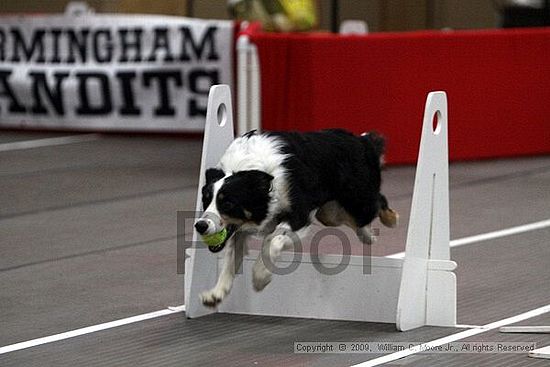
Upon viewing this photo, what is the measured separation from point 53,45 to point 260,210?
10.4m

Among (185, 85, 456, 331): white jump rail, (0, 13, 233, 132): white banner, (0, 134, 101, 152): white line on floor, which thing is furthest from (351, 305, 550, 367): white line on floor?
(0, 134, 101, 152): white line on floor

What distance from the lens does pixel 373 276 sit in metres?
6.84

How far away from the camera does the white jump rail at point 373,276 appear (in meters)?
6.75

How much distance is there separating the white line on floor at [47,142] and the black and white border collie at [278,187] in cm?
880

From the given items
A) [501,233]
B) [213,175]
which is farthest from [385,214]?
[501,233]

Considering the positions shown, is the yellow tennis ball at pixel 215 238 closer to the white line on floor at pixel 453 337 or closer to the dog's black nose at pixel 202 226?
the dog's black nose at pixel 202 226

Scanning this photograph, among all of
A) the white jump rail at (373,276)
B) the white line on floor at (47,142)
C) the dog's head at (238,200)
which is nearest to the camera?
the dog's head at (238,200)

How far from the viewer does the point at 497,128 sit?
13.7m

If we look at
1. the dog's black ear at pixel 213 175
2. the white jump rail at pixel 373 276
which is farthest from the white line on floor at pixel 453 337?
the dog's black ear at pixel 213 175

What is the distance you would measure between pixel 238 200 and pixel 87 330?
122cm

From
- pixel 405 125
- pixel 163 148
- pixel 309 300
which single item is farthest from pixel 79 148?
pixel 309 300

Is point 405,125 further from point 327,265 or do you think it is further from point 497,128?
point 327,265

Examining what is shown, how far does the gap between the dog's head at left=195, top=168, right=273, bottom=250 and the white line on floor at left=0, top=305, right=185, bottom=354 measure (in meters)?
1.03

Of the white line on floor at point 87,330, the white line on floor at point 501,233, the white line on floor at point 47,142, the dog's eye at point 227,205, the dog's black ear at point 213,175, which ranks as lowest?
the white line on floor at point 47,142
